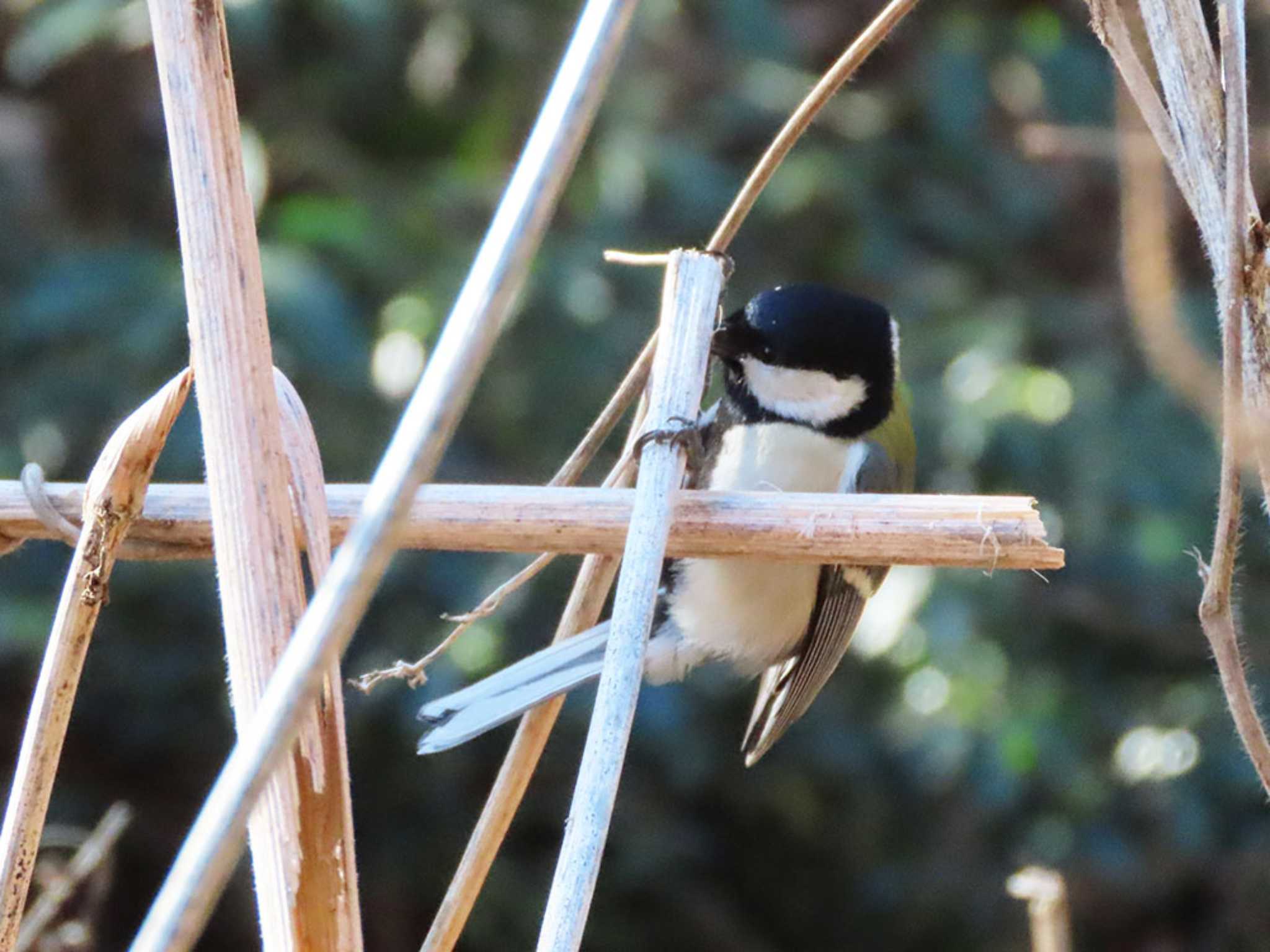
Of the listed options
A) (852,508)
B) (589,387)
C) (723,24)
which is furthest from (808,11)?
(852,508)

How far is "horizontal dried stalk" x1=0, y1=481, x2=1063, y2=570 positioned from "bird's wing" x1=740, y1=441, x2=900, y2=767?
2.46ft

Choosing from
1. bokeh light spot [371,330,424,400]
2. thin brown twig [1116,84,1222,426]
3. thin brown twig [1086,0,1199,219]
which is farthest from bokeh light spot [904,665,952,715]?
thin brown twig [1086,0,1199,219]

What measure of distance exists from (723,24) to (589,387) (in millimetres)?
733

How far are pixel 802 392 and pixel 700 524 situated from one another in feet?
2.57

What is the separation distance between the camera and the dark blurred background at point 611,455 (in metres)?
2.35

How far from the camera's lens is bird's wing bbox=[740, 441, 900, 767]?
171cm

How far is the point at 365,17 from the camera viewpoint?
7.64 ft

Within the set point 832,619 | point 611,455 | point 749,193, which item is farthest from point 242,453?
point 611,455

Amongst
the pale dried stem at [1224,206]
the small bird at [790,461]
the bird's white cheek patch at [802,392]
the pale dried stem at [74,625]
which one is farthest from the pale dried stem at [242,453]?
the bird's white cheek patch at [802,392]

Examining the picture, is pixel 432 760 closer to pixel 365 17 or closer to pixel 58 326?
pixel 58 326

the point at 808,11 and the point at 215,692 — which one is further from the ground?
the point at 808,11

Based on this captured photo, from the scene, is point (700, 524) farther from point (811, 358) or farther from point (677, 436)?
point (811, 358)

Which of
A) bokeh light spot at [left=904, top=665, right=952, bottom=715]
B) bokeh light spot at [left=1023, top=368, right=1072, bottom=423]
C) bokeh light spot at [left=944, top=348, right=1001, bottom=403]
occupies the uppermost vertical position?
bokeh light spot at [left=944, top=348, right=1001, bottom=403]

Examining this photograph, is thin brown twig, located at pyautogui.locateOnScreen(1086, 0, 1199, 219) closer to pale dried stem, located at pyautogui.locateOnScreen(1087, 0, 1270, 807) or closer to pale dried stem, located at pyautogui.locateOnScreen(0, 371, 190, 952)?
pale dried stem, located at pyautogui.locateOnScreen(1087, 0, 1270, 807)
